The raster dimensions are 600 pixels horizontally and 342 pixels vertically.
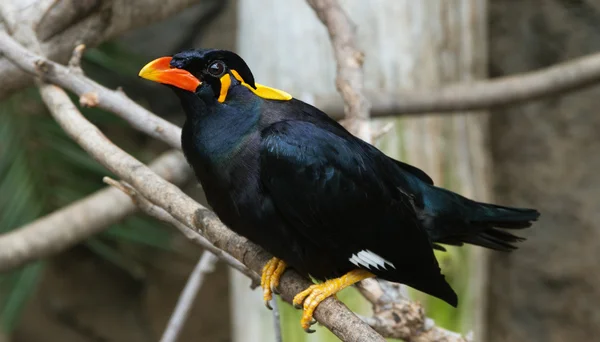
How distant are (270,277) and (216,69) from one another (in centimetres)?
47

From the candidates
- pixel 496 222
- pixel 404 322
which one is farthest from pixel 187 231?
pixel 496 222

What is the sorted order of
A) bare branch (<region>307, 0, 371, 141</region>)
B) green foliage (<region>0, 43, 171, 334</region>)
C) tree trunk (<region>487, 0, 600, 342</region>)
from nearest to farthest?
1. bare branch (<region>307, 0, 371, 141</region>)
2. green foliage (<region>0, 43, 171, 334</region>)
3. tree trunk (<region>487, 0, 600, 342</region>)

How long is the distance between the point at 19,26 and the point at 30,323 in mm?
2877

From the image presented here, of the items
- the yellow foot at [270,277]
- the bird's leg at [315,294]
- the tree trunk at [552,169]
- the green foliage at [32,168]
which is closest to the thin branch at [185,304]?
the yellow foot at [270,277]

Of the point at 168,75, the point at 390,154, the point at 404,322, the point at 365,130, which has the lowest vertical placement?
the point at 404,322

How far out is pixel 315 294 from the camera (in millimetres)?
1645

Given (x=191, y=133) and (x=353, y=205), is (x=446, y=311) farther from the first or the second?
(x=191, y=133)

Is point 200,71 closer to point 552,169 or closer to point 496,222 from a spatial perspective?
point 496,222

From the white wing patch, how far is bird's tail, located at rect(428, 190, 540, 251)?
27 centimetres

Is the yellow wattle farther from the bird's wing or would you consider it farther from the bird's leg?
the bird's leg

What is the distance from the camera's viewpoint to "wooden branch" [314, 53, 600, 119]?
2.42 m

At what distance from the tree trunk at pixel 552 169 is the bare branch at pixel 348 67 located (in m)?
1.68

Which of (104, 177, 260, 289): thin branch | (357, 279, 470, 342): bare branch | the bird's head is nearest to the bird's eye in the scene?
the bird's head

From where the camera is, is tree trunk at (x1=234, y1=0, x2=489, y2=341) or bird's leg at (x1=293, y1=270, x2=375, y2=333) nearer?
bird's leg at (x1=293, y1=270, x2=375, y2=333)
